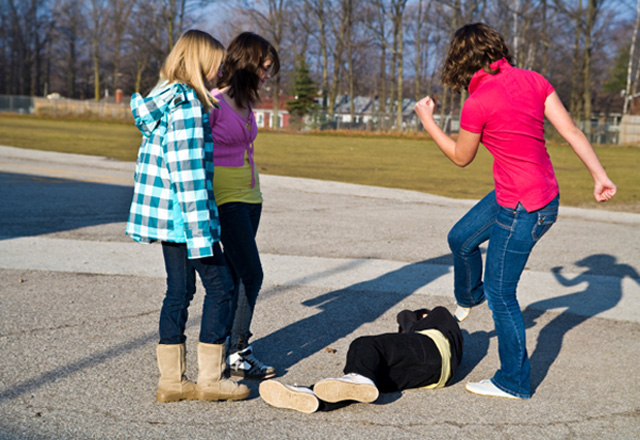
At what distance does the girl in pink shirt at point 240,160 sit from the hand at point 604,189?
1830 mm

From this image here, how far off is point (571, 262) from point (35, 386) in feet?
17.8

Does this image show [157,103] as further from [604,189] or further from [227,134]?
[604,189]

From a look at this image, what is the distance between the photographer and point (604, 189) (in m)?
3.54

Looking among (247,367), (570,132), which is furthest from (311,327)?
(570,132)

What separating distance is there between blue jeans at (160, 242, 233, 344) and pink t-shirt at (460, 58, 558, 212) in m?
1.43

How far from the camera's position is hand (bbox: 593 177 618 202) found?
3.46m

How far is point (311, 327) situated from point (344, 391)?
4.86 ft

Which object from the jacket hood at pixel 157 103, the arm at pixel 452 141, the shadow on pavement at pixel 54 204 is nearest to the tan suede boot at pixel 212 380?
the jacket hood at pixel 157 103

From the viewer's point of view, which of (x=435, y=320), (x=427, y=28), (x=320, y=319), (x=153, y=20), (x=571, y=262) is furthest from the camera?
(x=427, y=28)

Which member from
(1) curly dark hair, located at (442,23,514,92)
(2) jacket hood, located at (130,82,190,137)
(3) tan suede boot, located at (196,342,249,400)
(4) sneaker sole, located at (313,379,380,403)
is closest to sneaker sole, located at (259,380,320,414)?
(4) sneaker sole, located at (313,379,380,403)

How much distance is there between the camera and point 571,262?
7.00 meters

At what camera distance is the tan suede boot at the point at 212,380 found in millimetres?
3320

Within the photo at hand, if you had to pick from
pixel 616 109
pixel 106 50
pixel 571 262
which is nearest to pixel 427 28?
pixel 616 109

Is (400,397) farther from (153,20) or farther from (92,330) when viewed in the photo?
(153,20)
